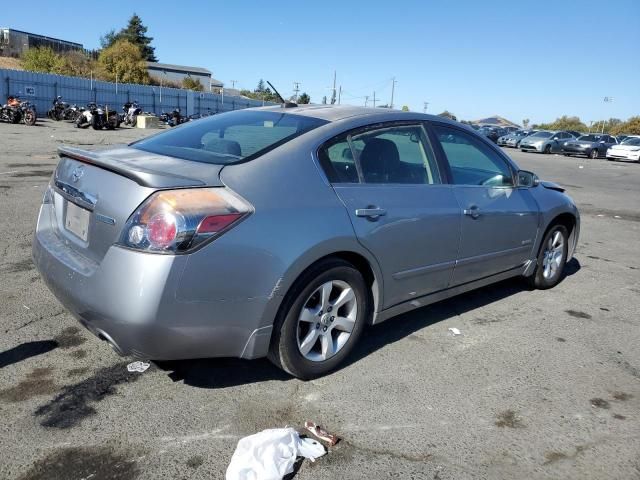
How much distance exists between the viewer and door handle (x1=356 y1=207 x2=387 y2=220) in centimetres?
328

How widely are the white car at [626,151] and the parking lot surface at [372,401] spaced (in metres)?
32.0

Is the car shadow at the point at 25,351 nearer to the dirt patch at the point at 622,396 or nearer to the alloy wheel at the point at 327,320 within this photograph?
the alloy wheel at the point at 327,320

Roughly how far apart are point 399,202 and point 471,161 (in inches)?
47.7

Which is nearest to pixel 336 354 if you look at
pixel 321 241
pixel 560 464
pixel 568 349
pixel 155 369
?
pixel 321 241

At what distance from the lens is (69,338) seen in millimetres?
3656

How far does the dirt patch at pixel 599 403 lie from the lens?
3.26 metres

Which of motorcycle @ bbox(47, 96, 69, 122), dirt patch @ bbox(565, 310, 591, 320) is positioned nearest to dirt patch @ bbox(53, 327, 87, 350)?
dirt patch @ bbox(565, 310, 591, 320)

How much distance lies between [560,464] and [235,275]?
1831 mm

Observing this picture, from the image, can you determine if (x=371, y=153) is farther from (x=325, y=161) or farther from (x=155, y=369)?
(x=155, y=369)

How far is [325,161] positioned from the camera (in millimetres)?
3266

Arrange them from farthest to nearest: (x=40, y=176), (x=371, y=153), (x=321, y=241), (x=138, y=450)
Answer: (x=40, y=176)
(x=371, y=153)
(x=321, y=241)
(x=138, y=450)

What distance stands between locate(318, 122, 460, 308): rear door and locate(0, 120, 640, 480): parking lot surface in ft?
1.92

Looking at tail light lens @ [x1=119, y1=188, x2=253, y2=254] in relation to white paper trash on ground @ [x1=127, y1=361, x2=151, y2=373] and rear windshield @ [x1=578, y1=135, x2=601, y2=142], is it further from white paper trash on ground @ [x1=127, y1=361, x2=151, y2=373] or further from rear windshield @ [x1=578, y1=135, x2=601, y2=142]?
rear windshield @ [x1=578, y1=135, x2=601, y2=142]

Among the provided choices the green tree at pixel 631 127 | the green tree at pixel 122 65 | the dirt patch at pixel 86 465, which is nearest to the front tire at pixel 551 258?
the dirt patch at pixel 86 465
